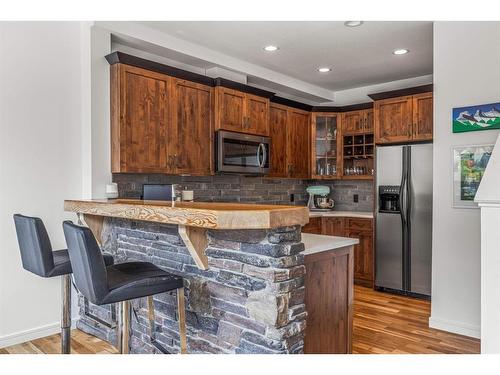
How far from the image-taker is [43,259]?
2240 millimetres

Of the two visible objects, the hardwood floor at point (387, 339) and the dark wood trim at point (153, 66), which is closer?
the hardwood floor at point (387, 339)

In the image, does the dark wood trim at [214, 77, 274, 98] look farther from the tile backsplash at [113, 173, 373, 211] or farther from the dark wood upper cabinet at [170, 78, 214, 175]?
the tile backsplash at [113, 173, 373, 211]

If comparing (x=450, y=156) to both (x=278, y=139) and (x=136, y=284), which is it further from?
(x=136, y=284)

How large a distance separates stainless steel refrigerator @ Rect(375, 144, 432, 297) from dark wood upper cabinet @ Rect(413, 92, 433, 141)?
0.22m

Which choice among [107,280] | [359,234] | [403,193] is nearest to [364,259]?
[359,234]

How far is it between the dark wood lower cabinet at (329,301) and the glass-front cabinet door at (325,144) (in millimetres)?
3127

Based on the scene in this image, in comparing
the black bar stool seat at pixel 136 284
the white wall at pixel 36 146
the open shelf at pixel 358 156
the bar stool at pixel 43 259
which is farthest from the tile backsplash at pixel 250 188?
the black bar stool seat at pixel 136 284

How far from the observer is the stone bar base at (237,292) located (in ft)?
5.57

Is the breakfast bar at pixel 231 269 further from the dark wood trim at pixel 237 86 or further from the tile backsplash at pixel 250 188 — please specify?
the dark wood trim at pixel 237 86

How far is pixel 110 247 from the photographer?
2873mm

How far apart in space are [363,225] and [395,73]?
2.00 m

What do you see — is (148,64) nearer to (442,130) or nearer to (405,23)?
(405,23)

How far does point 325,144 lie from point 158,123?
2.75 metres
